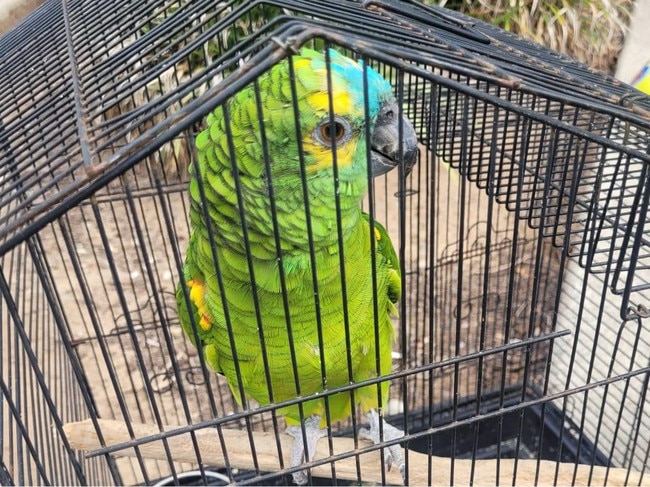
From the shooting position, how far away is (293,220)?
0.72 m

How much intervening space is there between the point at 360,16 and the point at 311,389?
0.69 metres

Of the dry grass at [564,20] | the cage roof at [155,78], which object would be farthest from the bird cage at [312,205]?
the dry grass at [564,20]

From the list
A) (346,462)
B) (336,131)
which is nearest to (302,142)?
(336,131)

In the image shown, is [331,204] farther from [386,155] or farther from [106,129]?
[106,129]

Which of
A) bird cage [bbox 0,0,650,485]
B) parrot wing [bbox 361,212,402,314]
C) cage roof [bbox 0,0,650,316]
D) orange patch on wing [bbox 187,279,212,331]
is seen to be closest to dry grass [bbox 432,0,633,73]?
bird cage [bbox 0,0,650,485]

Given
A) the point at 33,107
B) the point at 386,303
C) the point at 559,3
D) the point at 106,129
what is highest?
the point at 559,3

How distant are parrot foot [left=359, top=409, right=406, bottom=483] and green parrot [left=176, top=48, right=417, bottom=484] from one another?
2 centimetres

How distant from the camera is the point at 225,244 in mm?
768

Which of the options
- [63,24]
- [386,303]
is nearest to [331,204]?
[386,303]

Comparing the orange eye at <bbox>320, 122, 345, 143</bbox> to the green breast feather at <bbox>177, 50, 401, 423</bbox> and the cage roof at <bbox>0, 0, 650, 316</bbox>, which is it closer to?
the green breast feather at <bbox>177, 50, 401, 423</bbox>

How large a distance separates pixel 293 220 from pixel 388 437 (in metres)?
0.61

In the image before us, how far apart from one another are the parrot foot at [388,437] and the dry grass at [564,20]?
178 cm

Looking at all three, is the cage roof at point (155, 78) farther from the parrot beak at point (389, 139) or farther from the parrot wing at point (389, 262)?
the parrot wing at point (389, 262)

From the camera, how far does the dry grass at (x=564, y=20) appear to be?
215cm
